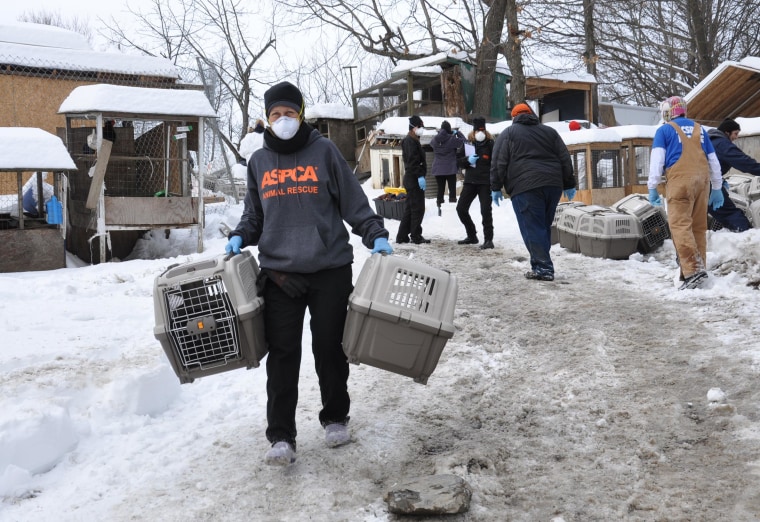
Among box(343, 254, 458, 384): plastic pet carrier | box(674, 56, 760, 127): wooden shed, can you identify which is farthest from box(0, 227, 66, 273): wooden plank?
box(674, 56, 760, 127): wooden shed

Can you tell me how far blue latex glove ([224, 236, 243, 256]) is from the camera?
11.5 ft

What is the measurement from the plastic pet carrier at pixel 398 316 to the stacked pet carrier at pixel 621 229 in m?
5.68

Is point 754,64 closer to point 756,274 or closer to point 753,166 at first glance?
point 753,166

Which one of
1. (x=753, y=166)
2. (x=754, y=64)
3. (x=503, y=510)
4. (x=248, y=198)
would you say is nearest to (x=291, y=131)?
(x=248, y=198)

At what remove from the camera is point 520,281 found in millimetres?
7598

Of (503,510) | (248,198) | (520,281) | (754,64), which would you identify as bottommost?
(503,510)

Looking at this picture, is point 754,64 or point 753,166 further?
point 754,64

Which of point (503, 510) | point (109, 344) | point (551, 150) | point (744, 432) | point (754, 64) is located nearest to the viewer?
point (503, 510)

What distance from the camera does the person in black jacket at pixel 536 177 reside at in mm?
7379

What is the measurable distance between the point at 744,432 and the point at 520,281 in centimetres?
421

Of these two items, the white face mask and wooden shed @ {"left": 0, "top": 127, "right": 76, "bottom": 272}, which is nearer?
the white face mask

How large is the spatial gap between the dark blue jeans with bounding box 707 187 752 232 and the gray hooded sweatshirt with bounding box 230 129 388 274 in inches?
248

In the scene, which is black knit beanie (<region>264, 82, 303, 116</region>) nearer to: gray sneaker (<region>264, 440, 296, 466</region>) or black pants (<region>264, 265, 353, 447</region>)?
black pants (<region>264, 265, 353, 447</region>)

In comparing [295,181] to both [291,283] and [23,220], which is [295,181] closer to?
[291,283]
